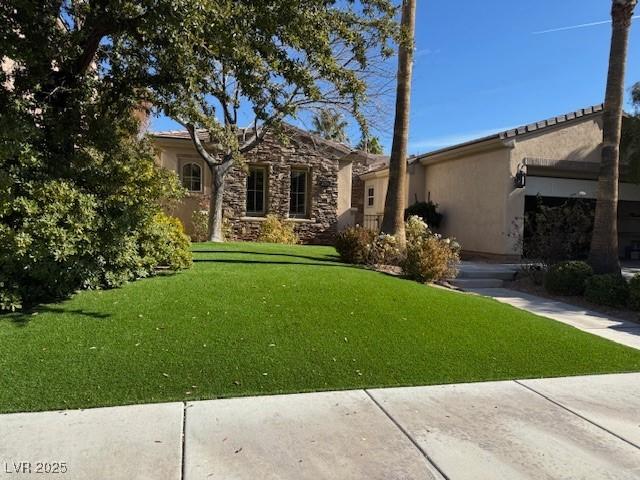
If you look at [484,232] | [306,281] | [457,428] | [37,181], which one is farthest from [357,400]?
[484,232]

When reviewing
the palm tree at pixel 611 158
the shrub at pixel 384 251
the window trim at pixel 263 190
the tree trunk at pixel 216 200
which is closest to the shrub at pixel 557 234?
the palm tree at pixel 611 158

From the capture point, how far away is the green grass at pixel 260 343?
13.9ft

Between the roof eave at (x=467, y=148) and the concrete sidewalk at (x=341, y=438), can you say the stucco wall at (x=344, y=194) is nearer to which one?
the roof eave at (x=467, y=148)

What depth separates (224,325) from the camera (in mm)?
5613

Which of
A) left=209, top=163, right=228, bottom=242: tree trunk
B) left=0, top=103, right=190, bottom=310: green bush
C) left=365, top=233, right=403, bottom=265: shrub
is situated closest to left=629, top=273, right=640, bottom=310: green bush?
left=365, top=233, right=403, bottom=265: shrub

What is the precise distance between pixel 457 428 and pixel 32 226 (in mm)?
4743

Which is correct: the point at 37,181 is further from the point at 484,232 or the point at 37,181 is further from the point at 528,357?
the point at 484,232

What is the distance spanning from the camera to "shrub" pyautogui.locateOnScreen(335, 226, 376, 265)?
36.8 ft

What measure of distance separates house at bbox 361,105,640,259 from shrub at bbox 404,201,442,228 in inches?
11.3

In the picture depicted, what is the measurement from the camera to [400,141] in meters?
12.0

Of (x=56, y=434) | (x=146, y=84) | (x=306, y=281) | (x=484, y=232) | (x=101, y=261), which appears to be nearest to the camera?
(x=56, y=434)

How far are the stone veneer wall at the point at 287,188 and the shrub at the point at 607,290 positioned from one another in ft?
34.0

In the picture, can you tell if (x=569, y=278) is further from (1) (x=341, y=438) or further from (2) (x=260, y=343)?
(1) (x=341, y=438)

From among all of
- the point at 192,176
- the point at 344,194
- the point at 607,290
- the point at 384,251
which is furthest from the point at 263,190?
the point at 607,290
